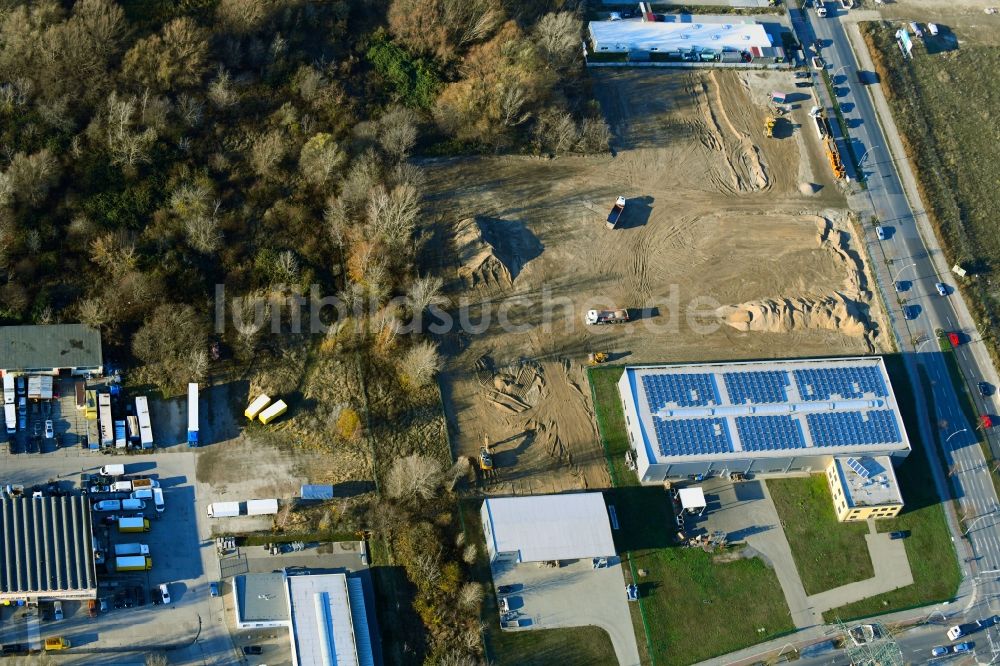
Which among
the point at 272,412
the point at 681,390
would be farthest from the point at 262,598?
the point at 681,390

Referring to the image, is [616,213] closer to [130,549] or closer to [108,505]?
[108,505]

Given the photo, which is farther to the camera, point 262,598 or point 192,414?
point 192,414

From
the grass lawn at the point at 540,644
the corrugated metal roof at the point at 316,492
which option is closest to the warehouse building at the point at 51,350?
the corrugated metal roof at the point at 316,492

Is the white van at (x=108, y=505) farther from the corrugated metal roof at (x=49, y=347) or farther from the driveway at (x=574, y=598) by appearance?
the driveway at (x=574, y=598)

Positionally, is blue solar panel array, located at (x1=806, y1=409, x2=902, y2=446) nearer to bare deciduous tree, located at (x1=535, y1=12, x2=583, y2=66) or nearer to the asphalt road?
the asphalt road

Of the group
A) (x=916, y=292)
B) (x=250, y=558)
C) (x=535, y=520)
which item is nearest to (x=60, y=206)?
(x=250, y=558)

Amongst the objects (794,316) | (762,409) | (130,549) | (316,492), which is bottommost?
(130,549)

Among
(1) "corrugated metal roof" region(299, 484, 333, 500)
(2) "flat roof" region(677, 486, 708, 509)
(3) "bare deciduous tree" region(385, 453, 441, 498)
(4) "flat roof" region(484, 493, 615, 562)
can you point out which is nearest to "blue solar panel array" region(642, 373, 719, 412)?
(2) "flat roof" region(677, 486, 708, 509)
